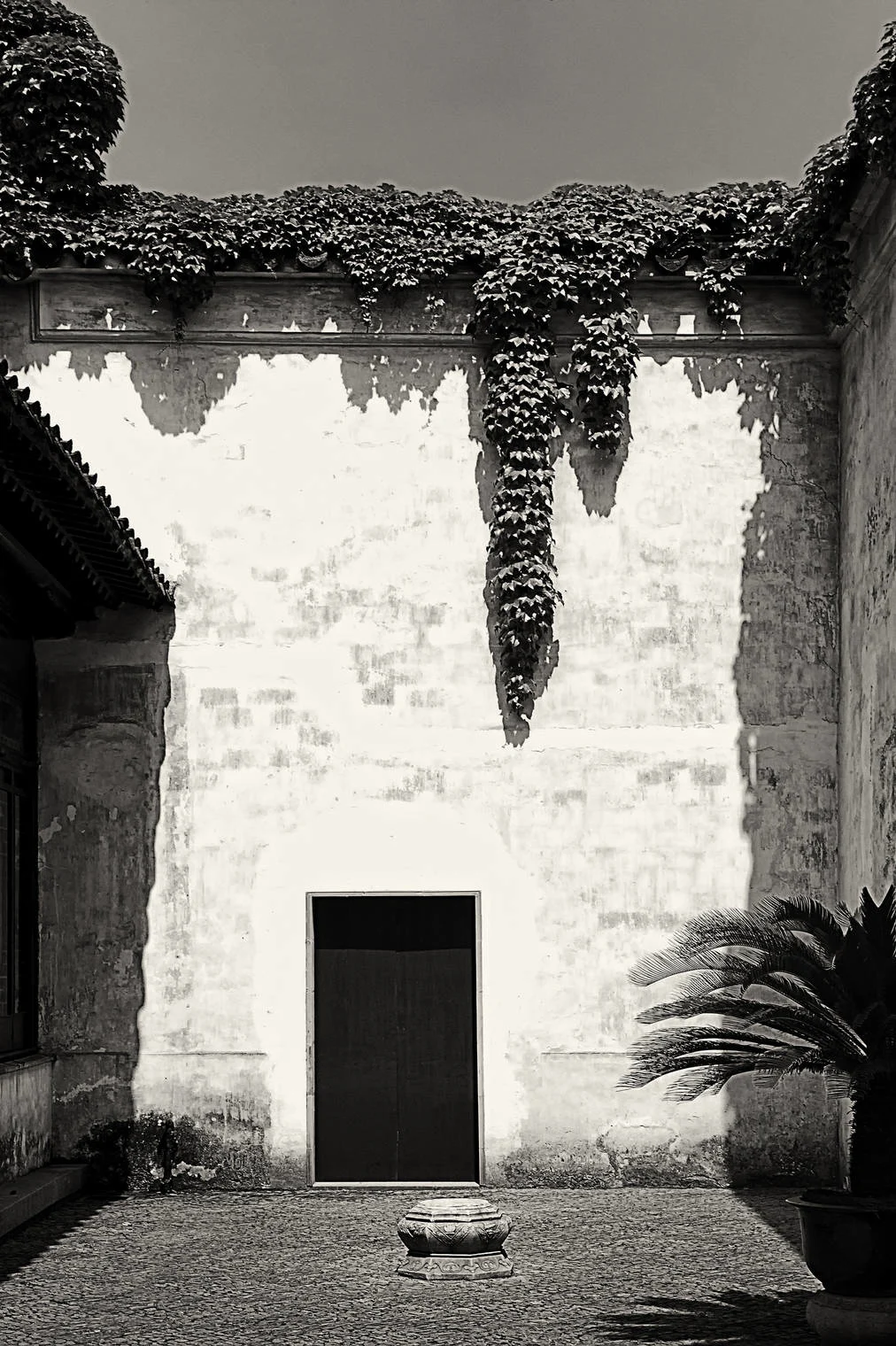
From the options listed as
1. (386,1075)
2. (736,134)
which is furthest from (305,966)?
(736,134)

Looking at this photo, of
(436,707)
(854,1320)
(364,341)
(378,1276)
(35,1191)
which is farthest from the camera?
(364,341)

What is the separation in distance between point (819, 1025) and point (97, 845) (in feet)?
20.9

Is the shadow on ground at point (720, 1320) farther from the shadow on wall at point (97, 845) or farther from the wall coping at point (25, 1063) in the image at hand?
the shadow on wall at point (97, 845)

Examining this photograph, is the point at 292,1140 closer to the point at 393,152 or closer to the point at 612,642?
the point at 612,642

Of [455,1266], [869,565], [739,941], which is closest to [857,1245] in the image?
[739,941]

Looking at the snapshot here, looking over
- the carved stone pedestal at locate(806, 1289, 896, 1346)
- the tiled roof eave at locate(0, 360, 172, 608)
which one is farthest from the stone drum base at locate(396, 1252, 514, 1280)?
the tiled roof eave at locate(0, 360, 172, 608)

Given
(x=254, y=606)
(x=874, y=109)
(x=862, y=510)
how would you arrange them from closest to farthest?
(x=874, y=109) → (x=862, y=510) → (x=254, y=606)

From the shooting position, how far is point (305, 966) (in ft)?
38.5

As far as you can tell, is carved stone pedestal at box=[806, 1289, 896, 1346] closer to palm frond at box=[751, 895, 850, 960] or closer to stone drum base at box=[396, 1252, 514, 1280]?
palm frond at box=[751, 895, 850, 960]

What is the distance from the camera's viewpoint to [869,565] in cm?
1104

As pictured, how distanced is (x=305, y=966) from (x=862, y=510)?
513 centimetres

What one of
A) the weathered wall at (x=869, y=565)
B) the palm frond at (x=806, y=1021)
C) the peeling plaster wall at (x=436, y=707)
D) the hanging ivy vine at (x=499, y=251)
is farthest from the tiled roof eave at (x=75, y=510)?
the weathered wall at (x=869, y=565)

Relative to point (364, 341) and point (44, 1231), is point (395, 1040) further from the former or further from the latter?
point (364, 341)

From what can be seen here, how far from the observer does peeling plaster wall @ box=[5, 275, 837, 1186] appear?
11656 mm
